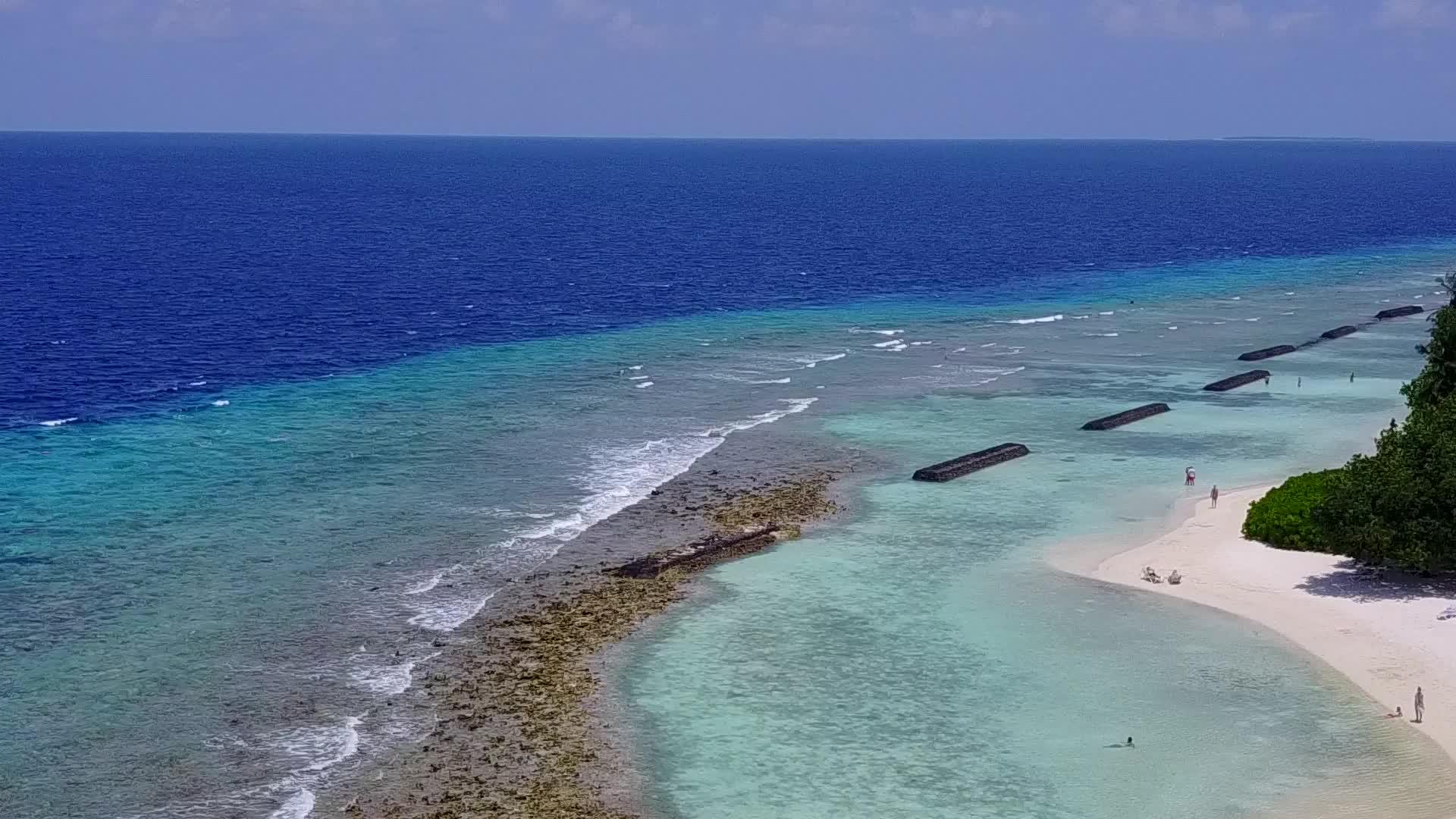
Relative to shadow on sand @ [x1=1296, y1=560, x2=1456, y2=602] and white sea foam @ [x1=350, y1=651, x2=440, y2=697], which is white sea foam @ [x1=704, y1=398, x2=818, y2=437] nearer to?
white sea foam @ [x1=350, y1=651, x2=440, y2=697]

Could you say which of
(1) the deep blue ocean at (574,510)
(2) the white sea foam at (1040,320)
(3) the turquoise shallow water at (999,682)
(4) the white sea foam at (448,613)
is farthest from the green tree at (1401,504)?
(2) the white sea foam at (1040,320)

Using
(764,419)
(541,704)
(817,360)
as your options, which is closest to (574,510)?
(541,704)

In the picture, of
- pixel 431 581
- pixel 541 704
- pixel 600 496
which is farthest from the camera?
pixel 600 496

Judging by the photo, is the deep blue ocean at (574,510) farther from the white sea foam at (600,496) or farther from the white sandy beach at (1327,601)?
the white sandy beach at (1327,601)

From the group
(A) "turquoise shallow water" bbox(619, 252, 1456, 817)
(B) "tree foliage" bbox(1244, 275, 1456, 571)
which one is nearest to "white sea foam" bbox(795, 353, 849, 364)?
(A) "turquoise shallow water" bbox(619, 252, 1456, 817)

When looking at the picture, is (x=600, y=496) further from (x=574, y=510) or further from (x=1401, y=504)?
(x=1401, y=504)

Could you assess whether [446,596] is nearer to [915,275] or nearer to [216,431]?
[216,431]

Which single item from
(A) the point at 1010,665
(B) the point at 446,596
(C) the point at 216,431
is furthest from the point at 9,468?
(A) the point at 1010,665
